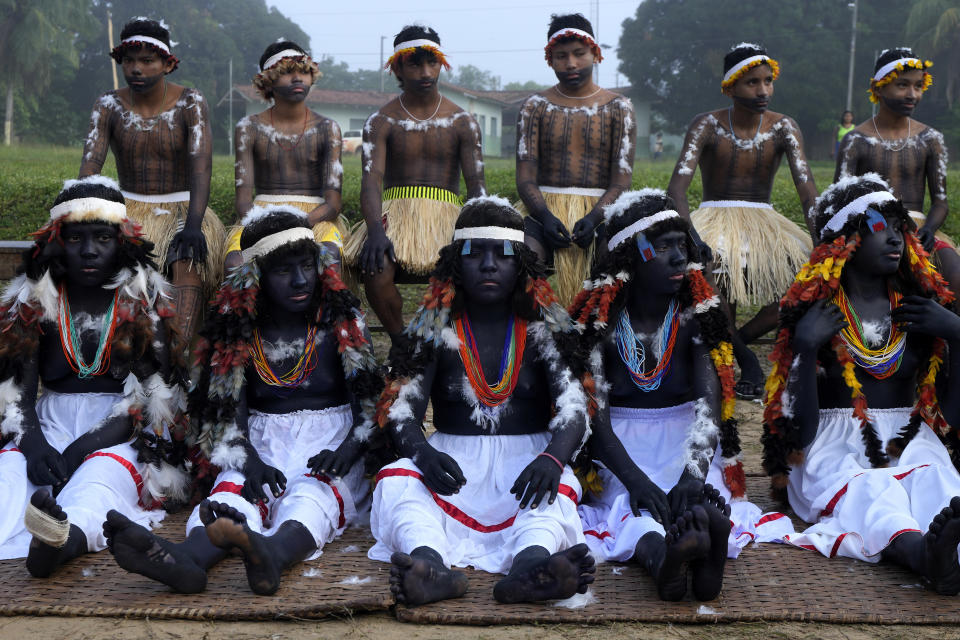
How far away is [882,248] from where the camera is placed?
363 cm

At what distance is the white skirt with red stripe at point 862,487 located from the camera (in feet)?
10.6

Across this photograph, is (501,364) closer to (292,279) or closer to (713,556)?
(292,279)

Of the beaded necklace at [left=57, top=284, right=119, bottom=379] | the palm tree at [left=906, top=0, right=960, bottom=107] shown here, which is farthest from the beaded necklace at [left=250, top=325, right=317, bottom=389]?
the palm tree at [left=906, top=0, right=960, bottom=107]

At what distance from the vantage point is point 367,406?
3.65m

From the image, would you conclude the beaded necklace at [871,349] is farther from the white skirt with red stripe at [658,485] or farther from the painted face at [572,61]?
the painted face at [572,61]

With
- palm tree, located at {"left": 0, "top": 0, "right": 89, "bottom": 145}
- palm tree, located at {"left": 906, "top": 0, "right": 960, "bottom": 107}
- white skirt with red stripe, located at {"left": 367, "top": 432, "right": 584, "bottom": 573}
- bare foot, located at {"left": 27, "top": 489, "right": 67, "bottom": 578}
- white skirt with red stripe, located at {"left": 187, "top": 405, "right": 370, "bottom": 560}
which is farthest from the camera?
palm tree, located at {"left": 0, "top": 0, "right": 89, "bottom": 145}

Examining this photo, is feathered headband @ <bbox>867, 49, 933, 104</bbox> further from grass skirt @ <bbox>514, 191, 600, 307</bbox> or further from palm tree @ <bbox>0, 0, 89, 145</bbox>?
palm tree @ <bbox>0, 0, 89, 145</bbox>

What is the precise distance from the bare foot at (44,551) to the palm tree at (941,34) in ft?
119

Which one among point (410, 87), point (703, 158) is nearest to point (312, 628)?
point (410, 87)

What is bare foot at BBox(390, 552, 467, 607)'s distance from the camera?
275 cm

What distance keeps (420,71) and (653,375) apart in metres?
2.54

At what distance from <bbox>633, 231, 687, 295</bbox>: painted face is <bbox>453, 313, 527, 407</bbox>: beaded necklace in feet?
1.77

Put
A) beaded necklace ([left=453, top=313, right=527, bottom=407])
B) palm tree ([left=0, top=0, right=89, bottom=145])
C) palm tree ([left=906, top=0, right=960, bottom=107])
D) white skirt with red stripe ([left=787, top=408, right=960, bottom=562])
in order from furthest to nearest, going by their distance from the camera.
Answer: palm tree ([left=0, top=0, right=89, bottom=145]) < palm tree ([left=906, top=0, right=960, bottom=107]) < beaded necklace ([left=453, top=313, right=527, bottom=407]) < white skirt with red stripe ([left=787, top=408, right=960, bottom=562])

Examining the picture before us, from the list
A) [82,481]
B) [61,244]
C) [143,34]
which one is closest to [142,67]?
[143,34]
